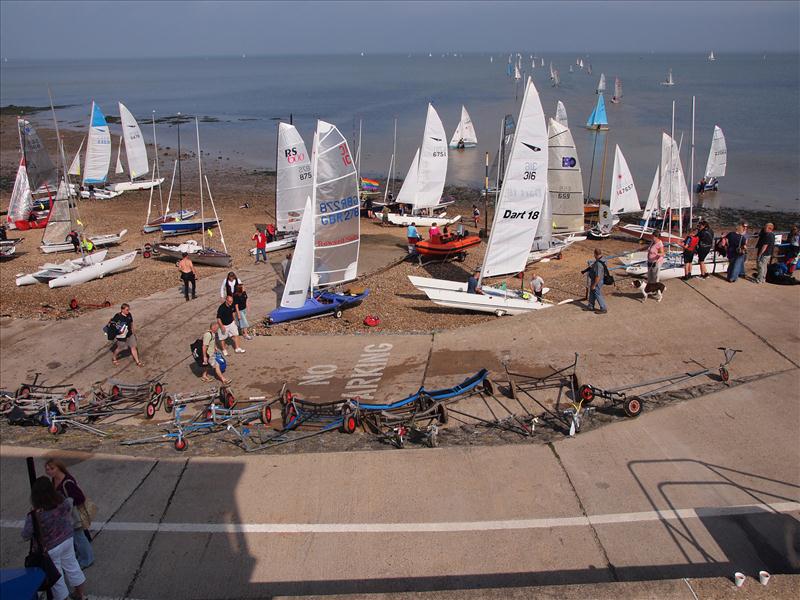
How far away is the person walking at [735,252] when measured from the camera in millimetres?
Answer: 13664

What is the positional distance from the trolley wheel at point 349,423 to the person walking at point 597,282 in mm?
6172

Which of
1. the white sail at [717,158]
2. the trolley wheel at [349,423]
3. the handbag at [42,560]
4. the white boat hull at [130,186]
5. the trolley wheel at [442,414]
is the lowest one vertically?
the white boat hull at [130,186]

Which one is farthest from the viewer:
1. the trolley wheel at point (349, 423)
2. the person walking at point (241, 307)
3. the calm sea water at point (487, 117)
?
the calm sea water at point (487, 117)

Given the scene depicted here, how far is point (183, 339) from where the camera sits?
14516mm

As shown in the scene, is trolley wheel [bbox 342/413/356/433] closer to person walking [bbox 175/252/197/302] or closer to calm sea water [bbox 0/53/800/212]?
person walking [bbox 175/252/197/302]

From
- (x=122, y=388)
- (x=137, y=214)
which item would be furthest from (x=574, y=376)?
(x=137, y=214)

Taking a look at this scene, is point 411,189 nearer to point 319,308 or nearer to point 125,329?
point 319,308

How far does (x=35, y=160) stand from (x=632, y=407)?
97.9 ft

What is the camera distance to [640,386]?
9516mm

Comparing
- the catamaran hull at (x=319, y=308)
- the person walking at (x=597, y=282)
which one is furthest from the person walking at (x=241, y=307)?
the person walking at (x=597, y=282)

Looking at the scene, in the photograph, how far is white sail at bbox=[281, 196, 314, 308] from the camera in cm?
1531

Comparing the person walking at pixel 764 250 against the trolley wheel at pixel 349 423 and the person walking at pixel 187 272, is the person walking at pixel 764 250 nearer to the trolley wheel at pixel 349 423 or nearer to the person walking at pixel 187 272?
the trolley wheel at pixel 349 423

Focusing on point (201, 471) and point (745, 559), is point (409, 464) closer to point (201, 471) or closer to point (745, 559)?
point (201, 471)

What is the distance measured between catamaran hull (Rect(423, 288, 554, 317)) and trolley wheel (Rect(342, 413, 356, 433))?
7.00m
